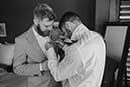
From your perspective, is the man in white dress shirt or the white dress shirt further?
the white dress shirt

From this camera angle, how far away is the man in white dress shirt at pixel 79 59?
159 centimetres

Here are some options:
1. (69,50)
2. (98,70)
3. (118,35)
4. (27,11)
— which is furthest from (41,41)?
(27,11)

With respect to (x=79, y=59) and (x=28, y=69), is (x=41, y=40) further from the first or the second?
Result: (x=79, y=59)

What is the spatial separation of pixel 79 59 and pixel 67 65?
11 cm

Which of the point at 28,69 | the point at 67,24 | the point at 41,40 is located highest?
the point at 67,24

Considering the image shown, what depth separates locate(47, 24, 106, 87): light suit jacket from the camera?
5.20 feet

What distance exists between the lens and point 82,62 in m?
1.58

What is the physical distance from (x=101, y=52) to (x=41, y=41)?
0.52m

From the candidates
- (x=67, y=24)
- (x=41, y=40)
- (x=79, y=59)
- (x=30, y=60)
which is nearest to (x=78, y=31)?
(x=67, y=24)

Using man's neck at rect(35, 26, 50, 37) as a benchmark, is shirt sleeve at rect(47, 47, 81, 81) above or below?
below

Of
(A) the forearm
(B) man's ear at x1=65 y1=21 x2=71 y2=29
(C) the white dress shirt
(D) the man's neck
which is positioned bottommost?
(A) the forearm

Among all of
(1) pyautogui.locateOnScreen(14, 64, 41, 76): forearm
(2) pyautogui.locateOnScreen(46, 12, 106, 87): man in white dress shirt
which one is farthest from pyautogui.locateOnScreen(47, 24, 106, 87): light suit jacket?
(1) pyautogui.locateOnScreen(14, 64, 41, 76): forearm

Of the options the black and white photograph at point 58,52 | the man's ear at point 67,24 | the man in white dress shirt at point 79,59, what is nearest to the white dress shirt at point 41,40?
the black and white photograph at point 58,52

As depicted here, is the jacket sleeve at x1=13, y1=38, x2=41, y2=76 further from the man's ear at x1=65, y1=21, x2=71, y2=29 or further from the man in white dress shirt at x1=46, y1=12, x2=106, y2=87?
the man's ear at x1=65, y1=21, x2=71, y2=29
